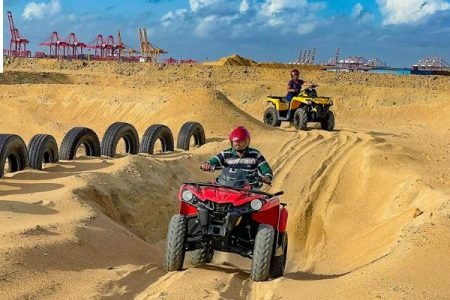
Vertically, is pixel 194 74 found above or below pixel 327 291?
above

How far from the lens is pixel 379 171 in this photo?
45.9 feet

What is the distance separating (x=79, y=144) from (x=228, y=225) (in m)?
8.08

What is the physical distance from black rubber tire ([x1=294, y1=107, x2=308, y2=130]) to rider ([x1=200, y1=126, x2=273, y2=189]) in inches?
550

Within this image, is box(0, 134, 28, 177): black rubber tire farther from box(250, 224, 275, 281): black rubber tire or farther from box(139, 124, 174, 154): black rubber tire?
box(250, 224, 275, 281): black rubber tire

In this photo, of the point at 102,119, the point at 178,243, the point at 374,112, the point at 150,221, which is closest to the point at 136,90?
the point at 102,119

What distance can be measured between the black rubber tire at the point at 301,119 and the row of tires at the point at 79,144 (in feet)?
14.6

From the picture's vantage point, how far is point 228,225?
6.66 m

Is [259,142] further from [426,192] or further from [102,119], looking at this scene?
[102,119]

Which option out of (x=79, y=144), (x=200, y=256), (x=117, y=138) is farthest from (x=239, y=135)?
(x=117, y=138)

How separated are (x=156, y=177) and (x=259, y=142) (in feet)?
20.4

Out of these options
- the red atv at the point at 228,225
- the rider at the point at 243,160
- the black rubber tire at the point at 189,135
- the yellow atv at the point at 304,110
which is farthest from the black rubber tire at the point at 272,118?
the red atv at the point at 228,225

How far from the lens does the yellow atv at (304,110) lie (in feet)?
71.7

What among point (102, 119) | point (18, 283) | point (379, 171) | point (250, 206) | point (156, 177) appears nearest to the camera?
point (18, 283)

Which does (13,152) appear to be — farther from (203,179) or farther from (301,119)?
(301,119)
